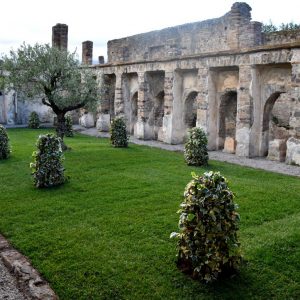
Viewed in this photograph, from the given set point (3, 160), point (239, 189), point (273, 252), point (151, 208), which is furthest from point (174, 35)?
point (273, 252)

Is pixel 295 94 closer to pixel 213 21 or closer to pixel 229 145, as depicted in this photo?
pixel 229 145

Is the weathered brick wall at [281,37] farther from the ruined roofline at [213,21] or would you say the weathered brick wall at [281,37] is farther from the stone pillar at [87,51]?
the stone pillar at [87,51]

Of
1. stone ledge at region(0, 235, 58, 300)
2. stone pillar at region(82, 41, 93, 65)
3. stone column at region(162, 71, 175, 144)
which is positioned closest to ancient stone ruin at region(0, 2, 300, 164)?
stone column at region(162, 71, 175, 144)

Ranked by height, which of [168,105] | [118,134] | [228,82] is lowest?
[118,134]

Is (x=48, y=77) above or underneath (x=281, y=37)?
underneath

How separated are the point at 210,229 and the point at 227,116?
1234 cm

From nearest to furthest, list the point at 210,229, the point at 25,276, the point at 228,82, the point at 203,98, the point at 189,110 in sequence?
the point at 210,229
the point at 25,276
the point at 228,82
the point at 203,98
the point at 189,110

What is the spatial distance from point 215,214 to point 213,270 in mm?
702

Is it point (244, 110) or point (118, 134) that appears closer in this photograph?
point (244, 110)

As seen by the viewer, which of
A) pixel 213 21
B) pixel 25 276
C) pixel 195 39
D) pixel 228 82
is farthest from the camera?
pixel 195 39

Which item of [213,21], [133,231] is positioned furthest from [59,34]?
[133,231]

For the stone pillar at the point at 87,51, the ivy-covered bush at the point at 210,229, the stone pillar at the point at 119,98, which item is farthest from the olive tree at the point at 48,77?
the stone pillar at the point at 87,51

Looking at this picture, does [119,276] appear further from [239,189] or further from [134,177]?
[134,177]

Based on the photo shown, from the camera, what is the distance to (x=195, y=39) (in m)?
21.1
